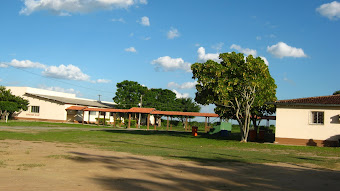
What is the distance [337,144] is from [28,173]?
22.8 meters

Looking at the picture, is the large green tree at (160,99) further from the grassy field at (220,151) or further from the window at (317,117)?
the window at (317,117)

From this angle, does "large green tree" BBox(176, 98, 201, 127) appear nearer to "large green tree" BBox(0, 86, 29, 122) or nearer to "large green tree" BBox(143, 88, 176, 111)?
"large green tree" BBox(143, 88, 176, 111)

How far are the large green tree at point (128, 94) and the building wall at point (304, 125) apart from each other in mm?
51364

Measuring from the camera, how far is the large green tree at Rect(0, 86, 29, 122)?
170 ft

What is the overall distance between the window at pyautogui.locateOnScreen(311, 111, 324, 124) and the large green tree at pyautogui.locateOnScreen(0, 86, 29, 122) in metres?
43.6

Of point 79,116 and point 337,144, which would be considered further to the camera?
point 79,116

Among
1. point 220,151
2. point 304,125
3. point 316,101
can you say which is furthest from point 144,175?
point 316,101

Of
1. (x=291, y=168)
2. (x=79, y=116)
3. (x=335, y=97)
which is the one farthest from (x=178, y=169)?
(x=79, y=116)

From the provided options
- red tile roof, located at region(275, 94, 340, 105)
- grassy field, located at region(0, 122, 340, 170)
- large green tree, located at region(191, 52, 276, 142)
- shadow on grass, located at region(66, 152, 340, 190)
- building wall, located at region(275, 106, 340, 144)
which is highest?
large green tree, located at region(191, 52, 276, 142)

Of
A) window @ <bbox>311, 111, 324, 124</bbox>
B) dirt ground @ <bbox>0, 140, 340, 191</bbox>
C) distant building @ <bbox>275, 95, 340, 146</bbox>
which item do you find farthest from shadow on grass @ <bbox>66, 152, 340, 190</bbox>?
window @ <bbox>311, 111, 324, 124</bbox>

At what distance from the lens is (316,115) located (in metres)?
26.4

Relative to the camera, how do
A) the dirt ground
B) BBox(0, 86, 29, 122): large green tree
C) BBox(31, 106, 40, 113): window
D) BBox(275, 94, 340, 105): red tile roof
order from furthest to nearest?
BBox(31, 106, 40, 113): window < BBox(0, 86, 29, 122): large green tree < BBox(275, 94, 340, 105): red tile roof < the dirt ground

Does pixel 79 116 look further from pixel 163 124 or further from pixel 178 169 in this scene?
pixel 178 169

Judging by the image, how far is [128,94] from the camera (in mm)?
77188
